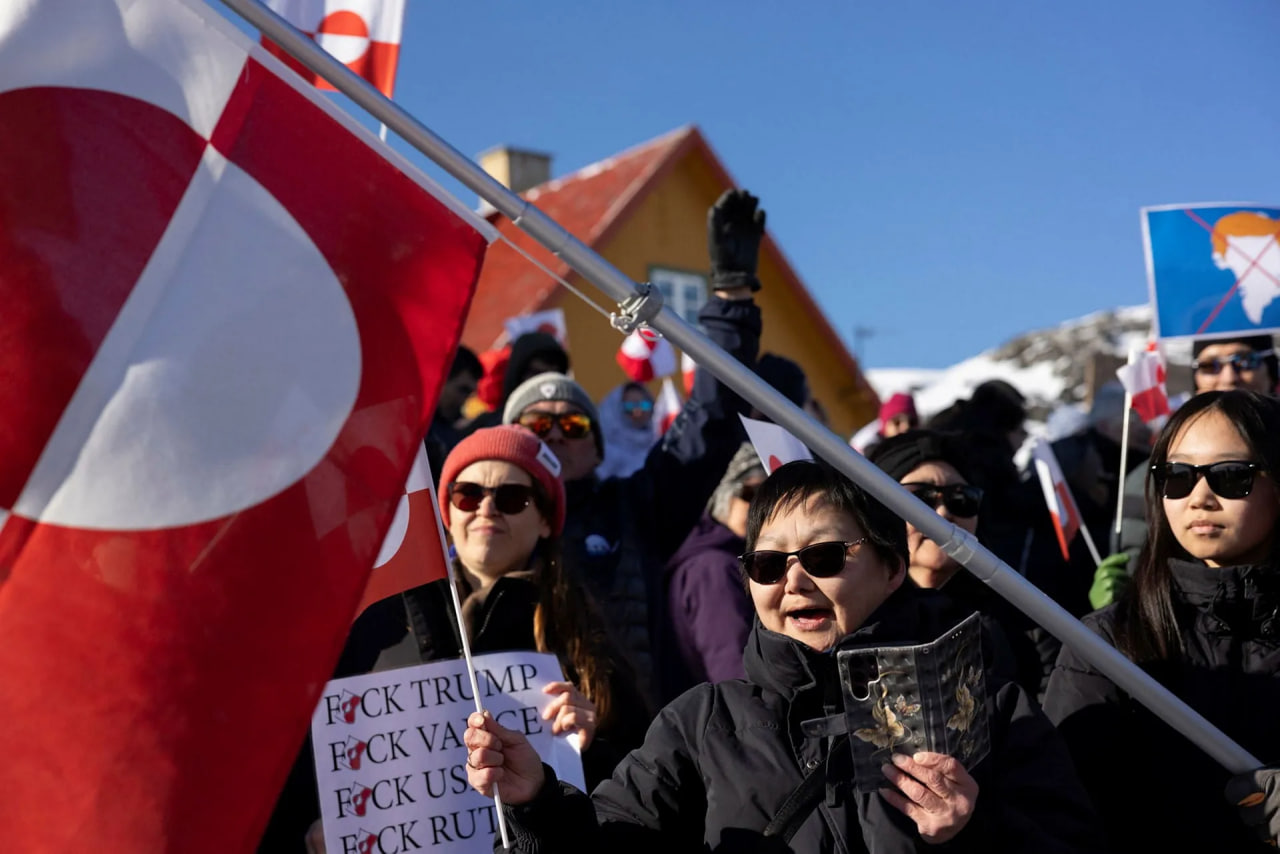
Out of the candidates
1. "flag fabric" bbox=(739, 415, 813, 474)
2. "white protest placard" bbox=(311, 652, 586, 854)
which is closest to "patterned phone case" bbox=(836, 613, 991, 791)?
"white protest placard" bbox=(311, 652, 586, 854)

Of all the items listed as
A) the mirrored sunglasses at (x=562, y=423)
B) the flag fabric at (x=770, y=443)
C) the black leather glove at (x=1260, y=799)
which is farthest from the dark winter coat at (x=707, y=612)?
the black leather glove at (x=1260, y=799)

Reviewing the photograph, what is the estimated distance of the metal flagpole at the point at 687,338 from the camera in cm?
237

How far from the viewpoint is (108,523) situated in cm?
238

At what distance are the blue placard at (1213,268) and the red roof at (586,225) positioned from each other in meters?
15.9

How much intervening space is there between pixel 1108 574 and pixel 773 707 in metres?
2.45

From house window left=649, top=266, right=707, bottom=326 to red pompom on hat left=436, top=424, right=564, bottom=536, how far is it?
71.8 feet

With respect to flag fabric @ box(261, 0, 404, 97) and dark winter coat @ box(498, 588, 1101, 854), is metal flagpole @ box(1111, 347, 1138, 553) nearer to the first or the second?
dark winter coat @ box(498, 588, 1101, 854)

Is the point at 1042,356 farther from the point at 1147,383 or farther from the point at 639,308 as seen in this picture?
the point at 639,308

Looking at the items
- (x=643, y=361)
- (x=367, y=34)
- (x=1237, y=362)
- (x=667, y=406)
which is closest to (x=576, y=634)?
(x=367, y=34)

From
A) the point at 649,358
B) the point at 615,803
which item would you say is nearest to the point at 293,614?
the point at 615,803

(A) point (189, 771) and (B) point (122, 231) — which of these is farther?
(B) point (122, 231)

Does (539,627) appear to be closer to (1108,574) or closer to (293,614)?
(293,614)

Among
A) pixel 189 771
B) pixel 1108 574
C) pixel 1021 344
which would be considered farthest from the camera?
pixel 1021 344

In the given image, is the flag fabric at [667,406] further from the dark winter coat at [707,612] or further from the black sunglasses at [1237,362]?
the dark winter coat at [707,612]
